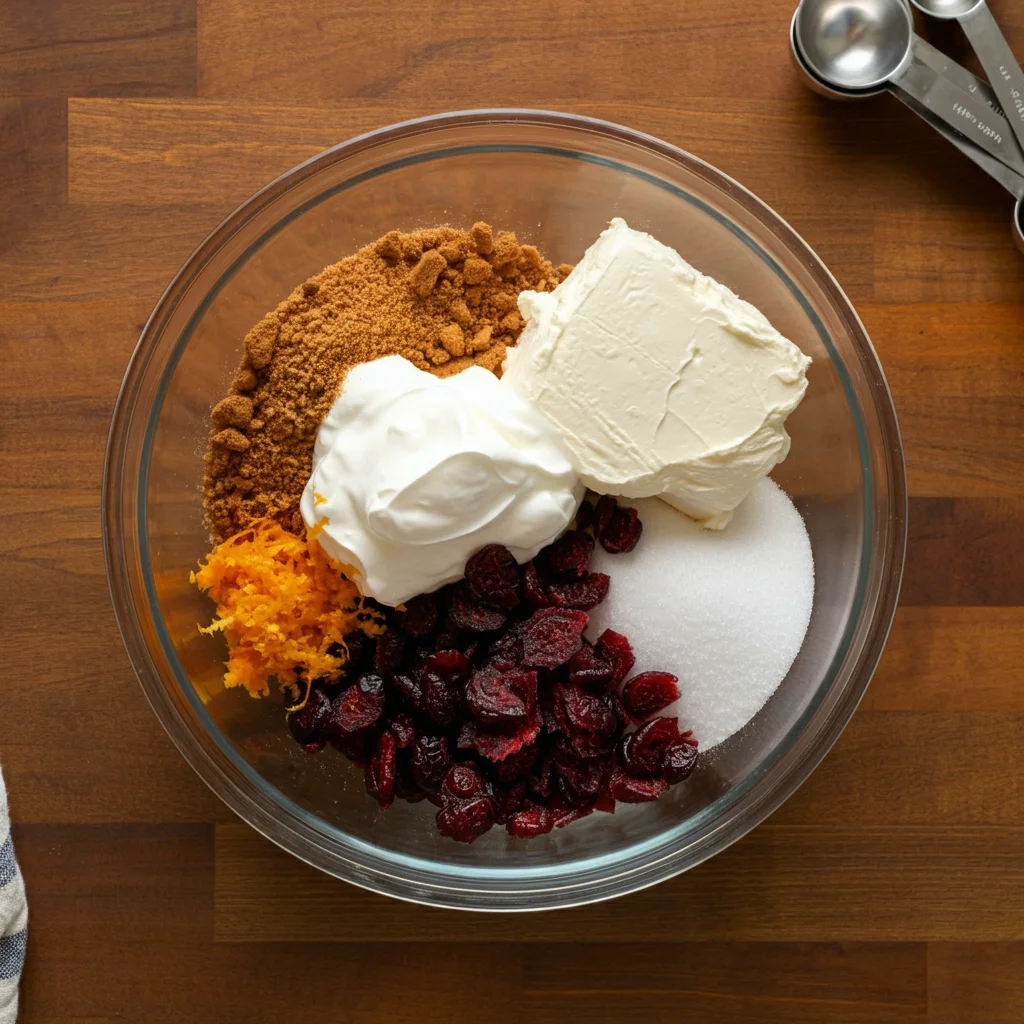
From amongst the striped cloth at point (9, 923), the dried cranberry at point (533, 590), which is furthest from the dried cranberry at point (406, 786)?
the striped cloth at point (9, 923)

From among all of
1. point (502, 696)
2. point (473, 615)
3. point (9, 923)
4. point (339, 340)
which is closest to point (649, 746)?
point (502, 696)

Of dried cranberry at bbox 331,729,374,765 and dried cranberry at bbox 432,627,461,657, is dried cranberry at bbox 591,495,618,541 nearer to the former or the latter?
dried cranberry at bbox 432,627,461,657

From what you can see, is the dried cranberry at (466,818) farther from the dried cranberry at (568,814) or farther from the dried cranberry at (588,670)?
the dried cranberry at (588,670)

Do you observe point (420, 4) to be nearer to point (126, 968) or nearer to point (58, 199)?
point (58, 199)

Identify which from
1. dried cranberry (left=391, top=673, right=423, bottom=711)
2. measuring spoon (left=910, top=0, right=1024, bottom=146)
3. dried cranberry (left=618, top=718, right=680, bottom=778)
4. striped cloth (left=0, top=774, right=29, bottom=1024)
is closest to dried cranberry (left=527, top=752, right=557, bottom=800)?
dried cranberry (left=618, top=718, right=680, bottom=778)

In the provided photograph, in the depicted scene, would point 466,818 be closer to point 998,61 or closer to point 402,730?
point 402,730
